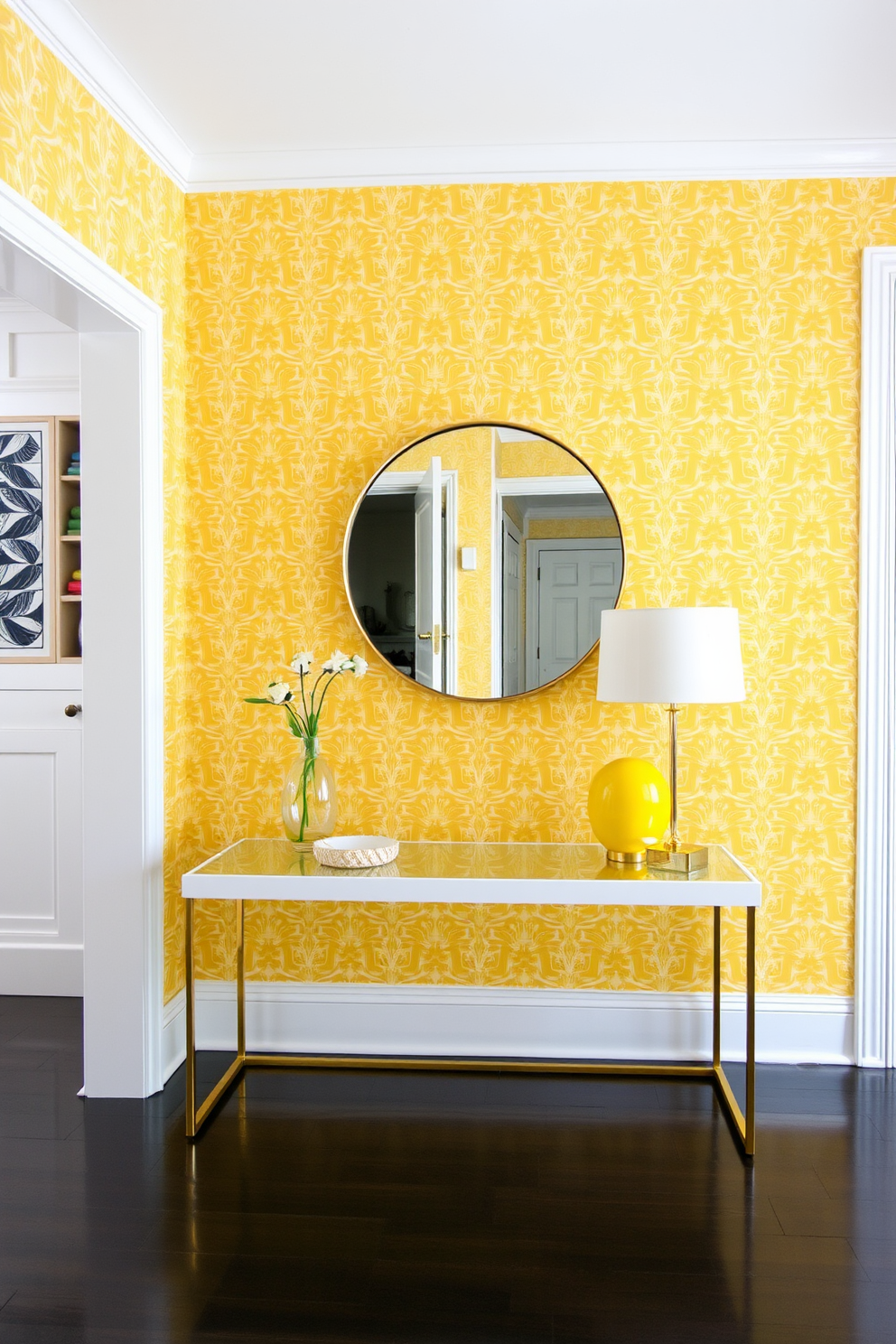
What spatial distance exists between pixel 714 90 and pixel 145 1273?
10.5ft

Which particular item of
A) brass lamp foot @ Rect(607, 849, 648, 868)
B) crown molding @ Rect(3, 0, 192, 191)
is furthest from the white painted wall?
brass lamp foot @ Rect(607, 849, 648, 868)

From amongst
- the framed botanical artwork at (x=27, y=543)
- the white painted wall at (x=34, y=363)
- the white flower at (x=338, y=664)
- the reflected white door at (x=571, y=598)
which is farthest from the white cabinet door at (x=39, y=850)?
the reflected white door at (x=571, y=598)

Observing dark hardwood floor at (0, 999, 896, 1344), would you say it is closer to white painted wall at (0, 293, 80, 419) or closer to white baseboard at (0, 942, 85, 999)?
white baseboard at (0, 942, 85, 999)

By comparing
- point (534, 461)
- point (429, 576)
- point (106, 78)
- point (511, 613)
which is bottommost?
point (511, 613)

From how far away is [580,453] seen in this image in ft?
10.4

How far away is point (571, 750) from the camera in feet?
10.5

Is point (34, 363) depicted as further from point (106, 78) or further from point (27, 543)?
point (106, 78)

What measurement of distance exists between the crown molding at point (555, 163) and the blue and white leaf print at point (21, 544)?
4.03 ft

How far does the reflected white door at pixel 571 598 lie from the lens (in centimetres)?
313

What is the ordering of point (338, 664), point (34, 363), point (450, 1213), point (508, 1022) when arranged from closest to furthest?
point (450, 1213) < point (338, 664) < point (508, 1022) < point (34, 363)

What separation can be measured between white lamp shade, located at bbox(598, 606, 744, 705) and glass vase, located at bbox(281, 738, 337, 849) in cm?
88

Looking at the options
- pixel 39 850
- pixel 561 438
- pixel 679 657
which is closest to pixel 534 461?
pixel 561 438

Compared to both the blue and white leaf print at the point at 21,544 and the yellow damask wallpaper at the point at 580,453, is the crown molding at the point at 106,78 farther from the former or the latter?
the blue and white leaf print at the point at 21,544

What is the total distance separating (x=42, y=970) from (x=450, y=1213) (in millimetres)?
2096
